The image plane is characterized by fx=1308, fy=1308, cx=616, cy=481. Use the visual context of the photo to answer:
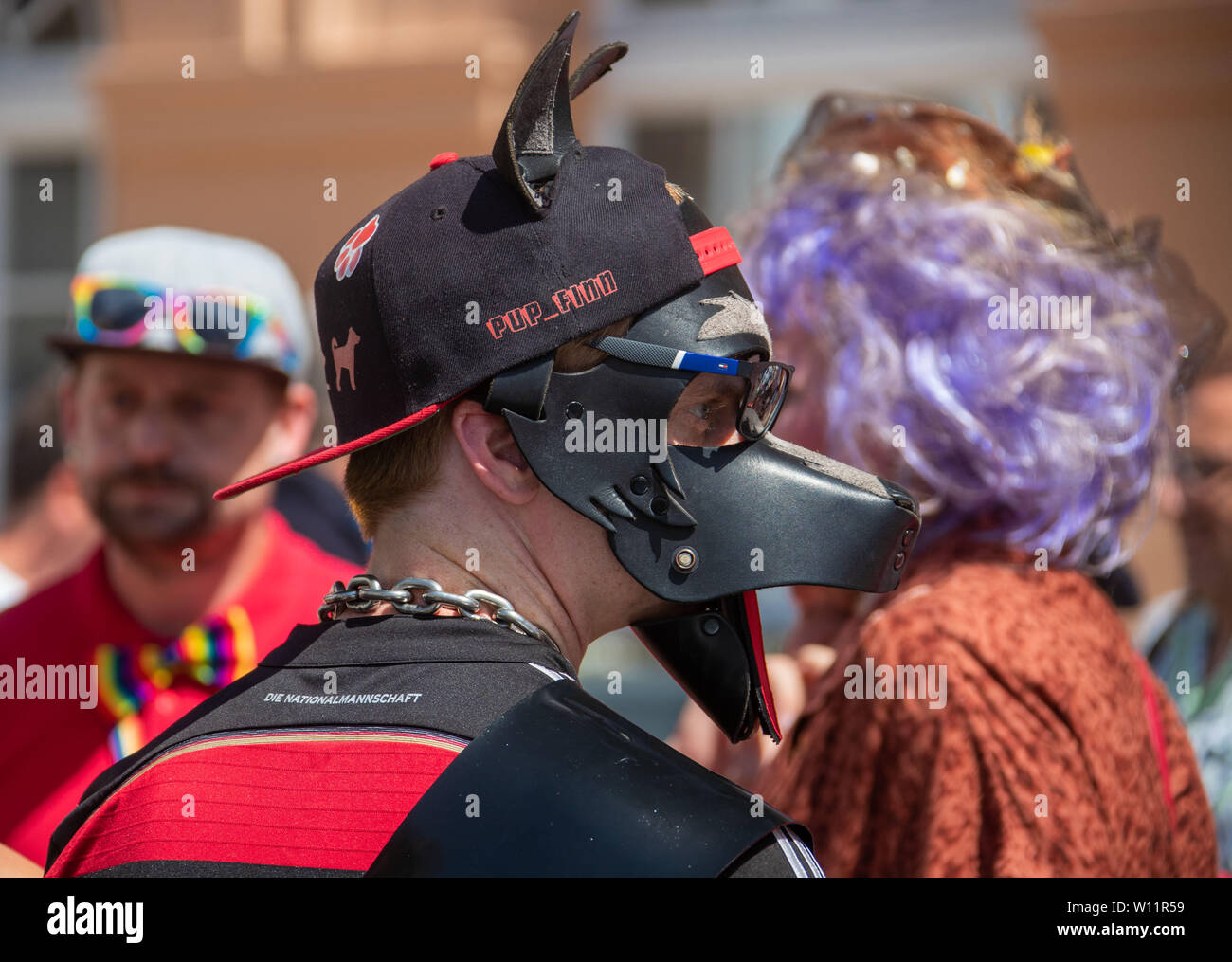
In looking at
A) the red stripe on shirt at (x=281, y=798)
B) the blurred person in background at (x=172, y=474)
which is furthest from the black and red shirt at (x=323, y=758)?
the blurred person in background at (x=172, y=474)

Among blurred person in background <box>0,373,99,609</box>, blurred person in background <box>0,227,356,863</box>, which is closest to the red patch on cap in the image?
blurred person in background <box>0,227,356,863</box>

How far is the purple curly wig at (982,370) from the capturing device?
7.40ft

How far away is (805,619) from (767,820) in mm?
1760

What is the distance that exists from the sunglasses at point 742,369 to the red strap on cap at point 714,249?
0.38 feet

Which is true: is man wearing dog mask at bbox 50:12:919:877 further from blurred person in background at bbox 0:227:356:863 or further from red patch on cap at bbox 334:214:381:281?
blurred person in background at bbox 0:227:356:863

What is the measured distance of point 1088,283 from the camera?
237cm

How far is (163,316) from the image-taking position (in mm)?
2953

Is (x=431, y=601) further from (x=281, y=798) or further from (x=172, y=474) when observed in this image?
(x=172, y=474)

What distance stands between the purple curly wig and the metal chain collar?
1088 millimetres

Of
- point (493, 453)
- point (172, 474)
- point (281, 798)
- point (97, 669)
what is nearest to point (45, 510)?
point (172, 474)

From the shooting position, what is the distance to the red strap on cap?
1.50m

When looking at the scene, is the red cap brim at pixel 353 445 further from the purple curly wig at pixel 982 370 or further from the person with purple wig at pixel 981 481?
the purple curly wig at pixel 982 370

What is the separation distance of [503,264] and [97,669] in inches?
72.6
